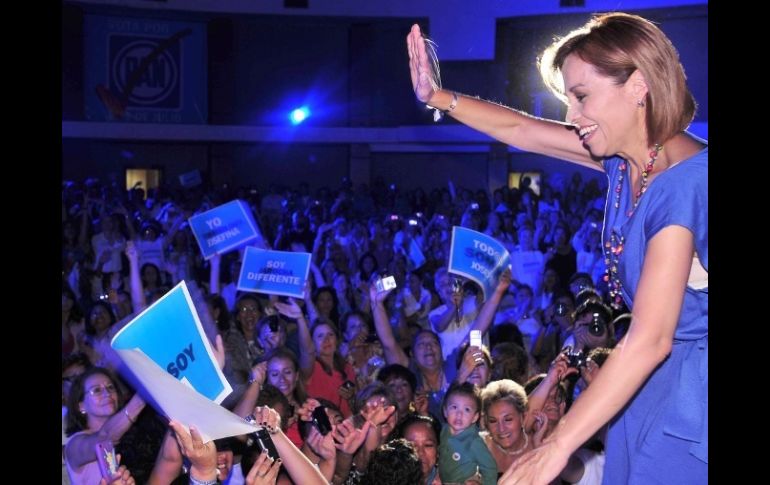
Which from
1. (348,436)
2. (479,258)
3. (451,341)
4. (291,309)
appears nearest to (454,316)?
(451,341)

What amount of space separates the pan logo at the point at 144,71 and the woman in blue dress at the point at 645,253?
80.2 feet

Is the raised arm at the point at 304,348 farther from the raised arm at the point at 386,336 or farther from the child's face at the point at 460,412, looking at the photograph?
the child's face at the point at 460,412

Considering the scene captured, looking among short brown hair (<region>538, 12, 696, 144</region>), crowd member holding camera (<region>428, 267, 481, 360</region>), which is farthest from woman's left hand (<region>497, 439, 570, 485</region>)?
crowd member holding camera (<region>428, 267, 481, 360</region>)

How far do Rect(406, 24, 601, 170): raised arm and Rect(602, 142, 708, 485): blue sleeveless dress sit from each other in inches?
18.8

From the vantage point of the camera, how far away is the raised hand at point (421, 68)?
3.04 meters

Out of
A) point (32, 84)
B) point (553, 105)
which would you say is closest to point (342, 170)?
point (553, 105)

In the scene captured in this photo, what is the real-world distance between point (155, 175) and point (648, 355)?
2577 centimetres

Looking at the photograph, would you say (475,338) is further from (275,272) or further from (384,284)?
(275,272)

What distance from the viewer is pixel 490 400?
5418 mm

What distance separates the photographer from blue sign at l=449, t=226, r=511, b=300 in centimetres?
765

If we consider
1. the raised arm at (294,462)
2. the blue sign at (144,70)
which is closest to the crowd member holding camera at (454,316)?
the raised arm at (294,462)

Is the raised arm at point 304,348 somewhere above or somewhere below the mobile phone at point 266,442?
below

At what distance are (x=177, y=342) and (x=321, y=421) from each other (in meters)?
1.43

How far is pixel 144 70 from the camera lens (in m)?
26.0
